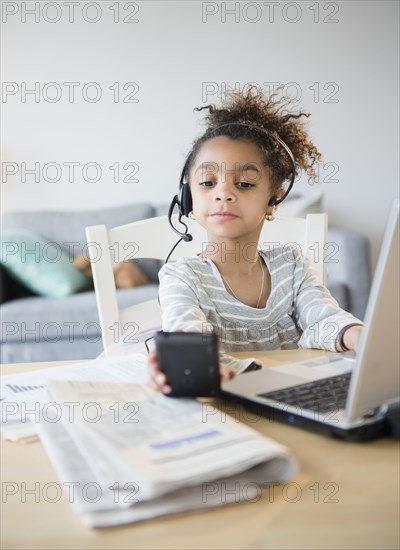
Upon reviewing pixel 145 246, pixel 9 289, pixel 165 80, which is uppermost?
pixel 165 80

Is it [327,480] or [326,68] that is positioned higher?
[326,68]

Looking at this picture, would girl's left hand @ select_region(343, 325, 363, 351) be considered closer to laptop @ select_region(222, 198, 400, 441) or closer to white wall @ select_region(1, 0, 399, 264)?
laptop @ select_region(222, 198, 400, 441)

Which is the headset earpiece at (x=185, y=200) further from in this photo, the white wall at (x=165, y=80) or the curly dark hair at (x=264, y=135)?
the white wall at (x=165, y=80)

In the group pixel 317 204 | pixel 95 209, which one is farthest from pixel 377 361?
pixel 95 209

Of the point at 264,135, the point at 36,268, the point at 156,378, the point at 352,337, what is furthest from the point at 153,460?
the point at 36,268

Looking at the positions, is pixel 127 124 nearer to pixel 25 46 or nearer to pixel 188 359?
pixel 25 46

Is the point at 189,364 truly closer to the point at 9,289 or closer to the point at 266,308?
the point at 266,308

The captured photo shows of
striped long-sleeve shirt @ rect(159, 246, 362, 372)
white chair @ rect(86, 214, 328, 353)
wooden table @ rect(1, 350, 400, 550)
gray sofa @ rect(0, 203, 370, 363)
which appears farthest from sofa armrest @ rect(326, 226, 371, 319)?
wooden table @ rect(1, 350, 400, 550)

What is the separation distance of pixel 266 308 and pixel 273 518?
31.0 inches

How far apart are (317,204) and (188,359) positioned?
2711 millimetres

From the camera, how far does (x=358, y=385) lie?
58cm

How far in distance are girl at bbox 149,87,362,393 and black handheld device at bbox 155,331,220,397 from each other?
435 millimetres

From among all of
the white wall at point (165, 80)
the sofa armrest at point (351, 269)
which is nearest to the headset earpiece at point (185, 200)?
the sofa armrest at point (351, 269)

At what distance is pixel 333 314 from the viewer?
47.1 inches
